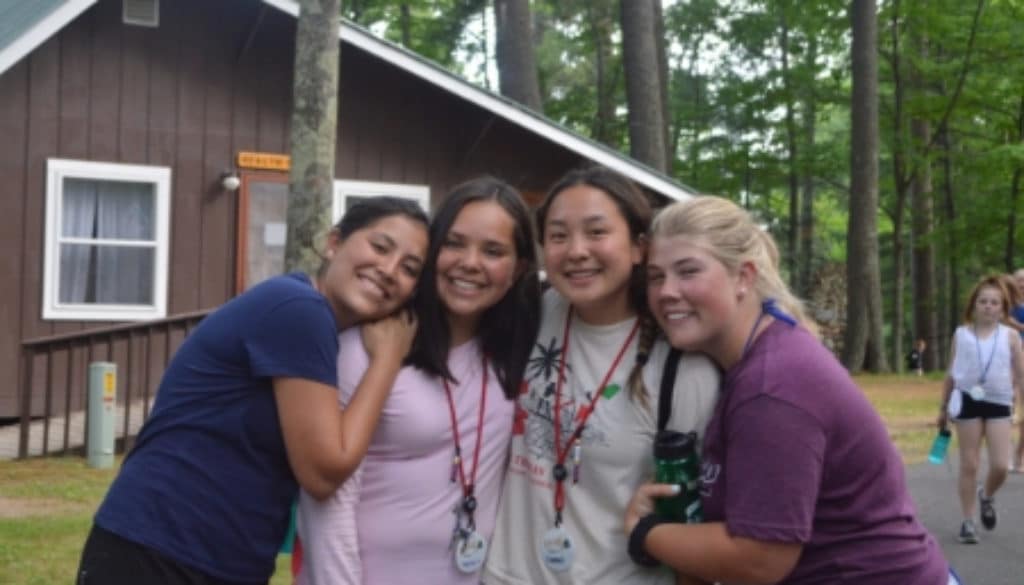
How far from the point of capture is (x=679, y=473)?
2.88 m

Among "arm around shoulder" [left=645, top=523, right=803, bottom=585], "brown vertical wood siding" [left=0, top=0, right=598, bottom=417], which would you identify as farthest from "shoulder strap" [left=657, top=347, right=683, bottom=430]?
"brown vertical wood siding" [left=0, top=0, right=598, bottom=417]

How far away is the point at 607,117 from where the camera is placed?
3759cm

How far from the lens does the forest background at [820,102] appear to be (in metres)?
26.6

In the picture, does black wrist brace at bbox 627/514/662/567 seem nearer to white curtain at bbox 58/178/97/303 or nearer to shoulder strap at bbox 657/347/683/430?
shoulder strap at bbox 657/347/683/430

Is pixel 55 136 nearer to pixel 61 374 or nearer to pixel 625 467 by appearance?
pixel 61 374

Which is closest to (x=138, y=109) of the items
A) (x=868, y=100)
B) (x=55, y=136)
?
(x=55, y=136)

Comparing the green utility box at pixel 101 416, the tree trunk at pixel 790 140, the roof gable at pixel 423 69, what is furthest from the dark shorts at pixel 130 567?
the tree trunk at pixel 790 140

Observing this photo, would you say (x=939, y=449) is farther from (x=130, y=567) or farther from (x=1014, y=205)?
(x=1014, y=205)

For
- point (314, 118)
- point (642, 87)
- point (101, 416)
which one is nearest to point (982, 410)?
point (314, 118)

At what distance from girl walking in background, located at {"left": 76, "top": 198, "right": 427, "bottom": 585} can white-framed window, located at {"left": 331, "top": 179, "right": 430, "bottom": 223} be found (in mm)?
12281

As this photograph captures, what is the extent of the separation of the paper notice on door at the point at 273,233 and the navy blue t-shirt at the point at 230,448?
12.3 metres

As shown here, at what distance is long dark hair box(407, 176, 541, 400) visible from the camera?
321cm

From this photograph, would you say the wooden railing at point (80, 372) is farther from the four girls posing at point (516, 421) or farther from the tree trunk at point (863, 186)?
the tree trunk at point (863, 186)

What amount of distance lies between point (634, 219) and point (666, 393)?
428mm
